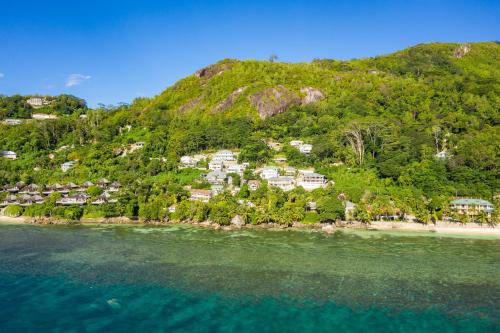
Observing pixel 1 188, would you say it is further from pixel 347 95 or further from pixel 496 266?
pixel 347 95

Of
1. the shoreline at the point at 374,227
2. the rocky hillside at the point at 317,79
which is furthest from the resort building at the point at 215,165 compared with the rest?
the rocky hillside at the point at 317,79

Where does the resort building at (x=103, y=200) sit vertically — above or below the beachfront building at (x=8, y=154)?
below

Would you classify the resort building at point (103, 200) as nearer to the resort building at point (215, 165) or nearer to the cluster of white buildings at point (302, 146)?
the resort building at point (215, 165)

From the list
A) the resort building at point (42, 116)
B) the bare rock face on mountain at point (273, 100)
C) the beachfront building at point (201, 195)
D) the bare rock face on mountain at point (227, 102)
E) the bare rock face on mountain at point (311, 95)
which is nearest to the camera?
the beachfront building at point (201, 195)

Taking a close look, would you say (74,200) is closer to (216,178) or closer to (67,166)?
(67,166)

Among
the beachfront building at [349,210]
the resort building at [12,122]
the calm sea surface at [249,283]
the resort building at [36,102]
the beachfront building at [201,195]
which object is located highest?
the resort building at [36,102]

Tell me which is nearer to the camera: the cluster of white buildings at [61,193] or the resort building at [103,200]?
the resort building at [103,200]

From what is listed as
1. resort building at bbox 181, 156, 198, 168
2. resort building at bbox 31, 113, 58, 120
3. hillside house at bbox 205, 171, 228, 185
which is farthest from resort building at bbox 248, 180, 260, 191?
resort building at bbox 31, 113, 58, 120
